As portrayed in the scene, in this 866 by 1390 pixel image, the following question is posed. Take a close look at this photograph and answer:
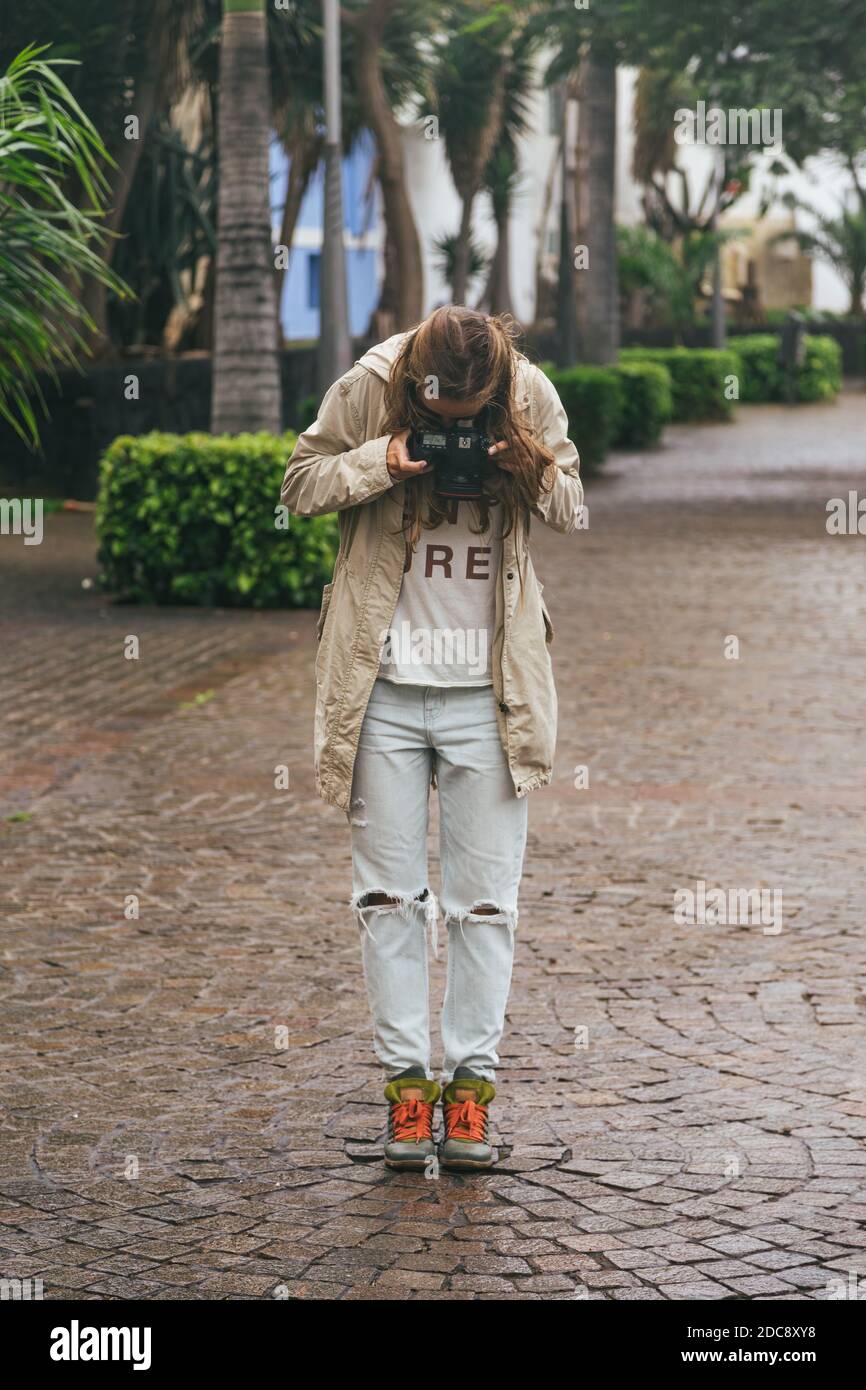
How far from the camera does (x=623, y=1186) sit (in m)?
4.21

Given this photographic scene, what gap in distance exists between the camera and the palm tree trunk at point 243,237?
1370cm

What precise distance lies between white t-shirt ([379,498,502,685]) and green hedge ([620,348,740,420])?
27153 mm

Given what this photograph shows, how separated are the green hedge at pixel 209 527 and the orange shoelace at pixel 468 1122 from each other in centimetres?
841

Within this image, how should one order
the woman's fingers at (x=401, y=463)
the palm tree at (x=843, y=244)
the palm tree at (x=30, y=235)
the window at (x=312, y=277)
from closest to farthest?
the woman's fingers at (x=401, y=463) < the palm tree at (x=30, y=235) < the window at (x=312, y=277) < the palm tree at (x=843, y=244)

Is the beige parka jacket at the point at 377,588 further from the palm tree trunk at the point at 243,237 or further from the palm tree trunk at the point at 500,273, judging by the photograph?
the palm tree trunk at the point at 500,273

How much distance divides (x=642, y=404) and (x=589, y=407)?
3.75 m

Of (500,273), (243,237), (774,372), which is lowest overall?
(243,237)

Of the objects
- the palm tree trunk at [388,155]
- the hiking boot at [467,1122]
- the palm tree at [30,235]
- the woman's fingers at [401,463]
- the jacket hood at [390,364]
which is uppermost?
the palm tree trunk at [388,155]

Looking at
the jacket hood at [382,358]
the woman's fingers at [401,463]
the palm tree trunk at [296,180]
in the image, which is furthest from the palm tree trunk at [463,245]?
the woman's fingers at [401,463]

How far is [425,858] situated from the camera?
4.27 m

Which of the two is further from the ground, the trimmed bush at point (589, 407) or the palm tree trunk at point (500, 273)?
the palm tree trunk at point (500, 273)

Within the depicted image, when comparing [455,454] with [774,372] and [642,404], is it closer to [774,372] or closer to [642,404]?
[642,404]

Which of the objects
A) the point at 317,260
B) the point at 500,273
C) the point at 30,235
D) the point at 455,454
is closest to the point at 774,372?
the point at 500,273

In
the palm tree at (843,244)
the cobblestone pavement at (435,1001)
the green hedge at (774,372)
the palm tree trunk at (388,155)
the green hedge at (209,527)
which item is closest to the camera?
the cobblestone pavement at (435,1001)
